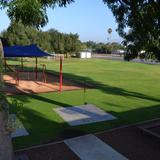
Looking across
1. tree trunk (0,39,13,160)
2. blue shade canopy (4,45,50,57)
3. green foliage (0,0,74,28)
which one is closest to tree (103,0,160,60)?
green foliage (0,0,74,28)

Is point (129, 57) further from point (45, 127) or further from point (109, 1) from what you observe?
point (45, 127)

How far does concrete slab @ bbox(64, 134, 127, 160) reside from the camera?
371 inches

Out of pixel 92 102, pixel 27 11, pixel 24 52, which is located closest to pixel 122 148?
pixel 27 11

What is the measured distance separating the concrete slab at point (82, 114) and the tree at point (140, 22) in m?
3.42

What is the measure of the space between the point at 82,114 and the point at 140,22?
5285mm

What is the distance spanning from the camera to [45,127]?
12234mm

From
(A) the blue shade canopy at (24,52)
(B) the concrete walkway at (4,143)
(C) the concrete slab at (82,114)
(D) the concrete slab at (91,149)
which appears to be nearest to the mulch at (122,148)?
(D) the concrete slab at (91,149)

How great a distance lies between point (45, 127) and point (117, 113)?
370 cm

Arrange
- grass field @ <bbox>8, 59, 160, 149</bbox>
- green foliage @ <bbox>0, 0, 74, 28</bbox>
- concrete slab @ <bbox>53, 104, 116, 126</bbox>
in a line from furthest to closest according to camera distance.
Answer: concrete slab @ <bbox>53, 104, 116, 126</bbox> → grass field @ <bbox>8, 59, 160, 149</bbox> → green foliage @ <bbox>0, 0, 74, 28</bbox>

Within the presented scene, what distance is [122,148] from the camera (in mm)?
10078

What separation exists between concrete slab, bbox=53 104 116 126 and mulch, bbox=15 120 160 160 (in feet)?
5.73

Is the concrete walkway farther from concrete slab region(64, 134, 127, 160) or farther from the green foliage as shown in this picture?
concrete slab region(64, 134, 127, 160)

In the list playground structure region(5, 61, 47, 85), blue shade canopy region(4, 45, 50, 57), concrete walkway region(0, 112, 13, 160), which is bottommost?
playground structure region(5, 61, 47, 85)

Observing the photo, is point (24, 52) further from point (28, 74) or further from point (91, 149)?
point (91, 149)
